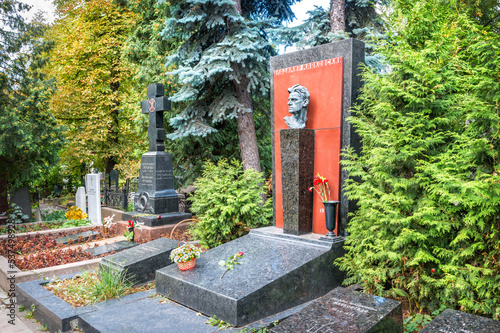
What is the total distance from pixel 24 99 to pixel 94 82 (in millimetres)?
6765

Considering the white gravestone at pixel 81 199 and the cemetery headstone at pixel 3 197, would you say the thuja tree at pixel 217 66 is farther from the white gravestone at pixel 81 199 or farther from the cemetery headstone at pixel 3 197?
the cemetery headstone at pixel 3 197

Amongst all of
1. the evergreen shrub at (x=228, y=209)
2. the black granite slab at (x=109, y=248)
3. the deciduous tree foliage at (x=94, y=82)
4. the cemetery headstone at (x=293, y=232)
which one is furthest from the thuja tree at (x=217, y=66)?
the deciduous tree foliage at (x=94, y=82)

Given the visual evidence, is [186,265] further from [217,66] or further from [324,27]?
[324,27]

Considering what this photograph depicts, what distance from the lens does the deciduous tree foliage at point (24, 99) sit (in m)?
10.7

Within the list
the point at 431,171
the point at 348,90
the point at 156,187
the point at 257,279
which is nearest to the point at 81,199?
the point at 156,187

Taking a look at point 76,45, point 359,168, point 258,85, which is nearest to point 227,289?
point 359,168

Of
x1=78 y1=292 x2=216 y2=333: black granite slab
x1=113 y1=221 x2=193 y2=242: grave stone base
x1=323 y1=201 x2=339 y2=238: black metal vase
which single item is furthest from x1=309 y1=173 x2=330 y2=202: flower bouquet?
x1=113 y1=221 x2=193 y2=242: grave stone base

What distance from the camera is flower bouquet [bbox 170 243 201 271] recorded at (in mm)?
4863

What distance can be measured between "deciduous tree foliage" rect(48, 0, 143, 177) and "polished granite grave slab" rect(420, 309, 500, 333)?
15096 millimetres

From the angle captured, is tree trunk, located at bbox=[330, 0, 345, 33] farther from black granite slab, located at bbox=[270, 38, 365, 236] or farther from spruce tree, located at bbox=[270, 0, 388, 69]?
black granite slab, located at bbox=[270, 38, 365, 236]

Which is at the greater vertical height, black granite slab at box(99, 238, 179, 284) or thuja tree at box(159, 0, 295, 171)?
thuja tree at box(159, 0, 295, 171)

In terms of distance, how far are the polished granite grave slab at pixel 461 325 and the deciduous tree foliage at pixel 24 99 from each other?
1120cm

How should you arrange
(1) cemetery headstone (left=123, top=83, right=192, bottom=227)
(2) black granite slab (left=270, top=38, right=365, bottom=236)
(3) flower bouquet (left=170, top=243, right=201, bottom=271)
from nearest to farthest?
(3) flower bouquet (left=170, top=243, right=201, bottom=271) < (2) black granite slab (left=270, top=38, right=365, bottom=236) < (1) cemetery headstone (left=123, top=83, right=192, bottom=227)

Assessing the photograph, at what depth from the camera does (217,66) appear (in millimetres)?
8734
